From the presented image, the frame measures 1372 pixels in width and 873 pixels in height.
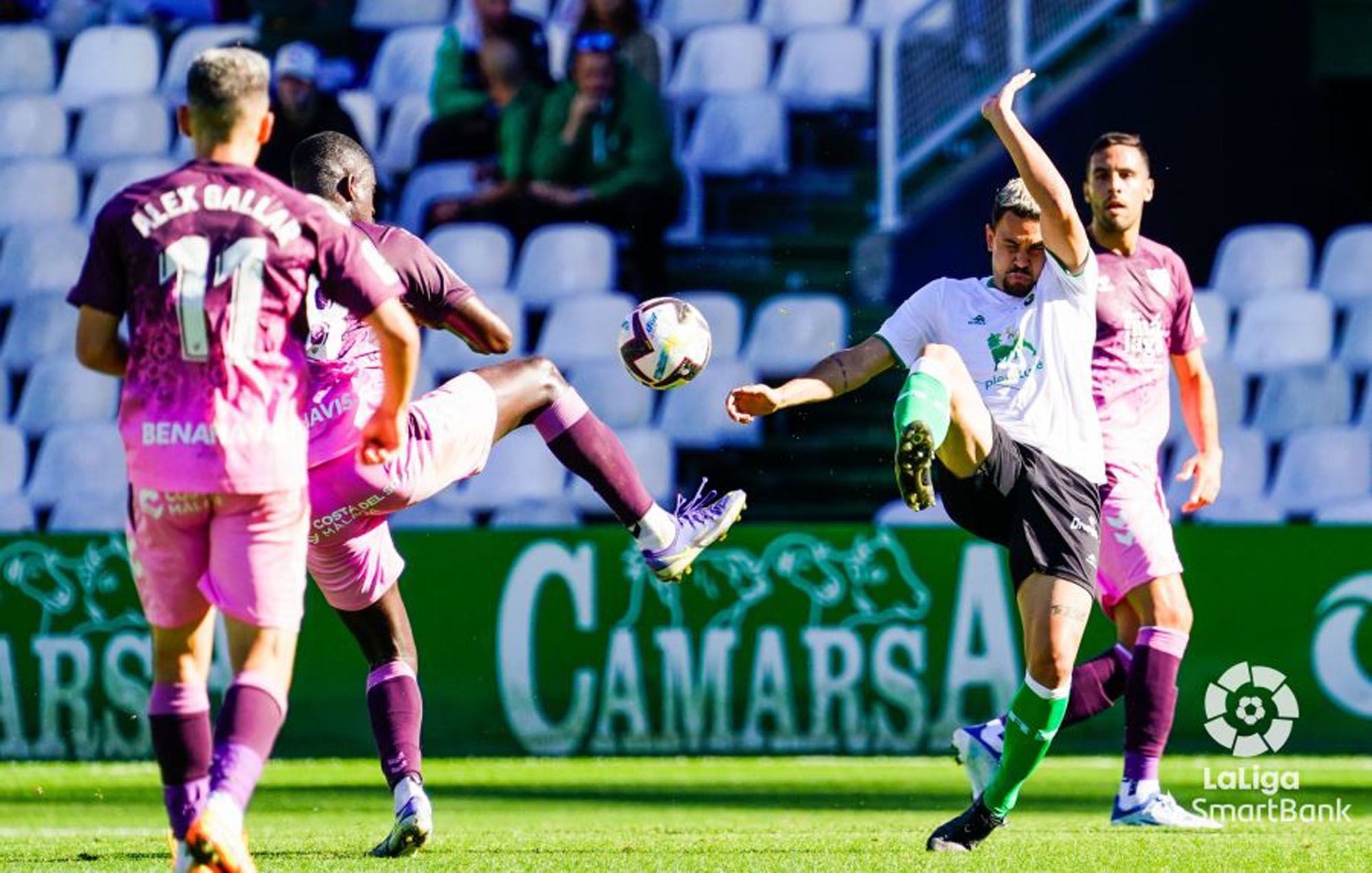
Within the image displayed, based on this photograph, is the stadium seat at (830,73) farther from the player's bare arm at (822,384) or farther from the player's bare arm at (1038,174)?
the player's bare arm at (1038,174)

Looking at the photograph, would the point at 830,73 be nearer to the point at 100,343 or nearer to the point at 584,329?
the point at 584,329

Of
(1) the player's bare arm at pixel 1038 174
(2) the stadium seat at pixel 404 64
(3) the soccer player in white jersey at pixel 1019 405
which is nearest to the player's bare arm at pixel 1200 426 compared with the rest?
(3) the soccer player in white jersey at pixel 1019 405

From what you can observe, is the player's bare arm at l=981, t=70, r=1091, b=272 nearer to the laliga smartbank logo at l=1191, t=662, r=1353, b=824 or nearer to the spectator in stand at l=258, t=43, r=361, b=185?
the laliga smartbank logo at l=1191, t=662, r=1353, b=824

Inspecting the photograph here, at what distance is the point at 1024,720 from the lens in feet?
20.0

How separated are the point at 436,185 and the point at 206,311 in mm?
9142

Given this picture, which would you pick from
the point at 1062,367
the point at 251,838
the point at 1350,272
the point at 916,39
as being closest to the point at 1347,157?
the point at 1350,272

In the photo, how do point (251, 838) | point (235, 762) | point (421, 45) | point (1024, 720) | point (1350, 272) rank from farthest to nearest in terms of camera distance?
point (421, 45)
point (1350, 272)
point (251, 838)
point (1024, 720)
point (235, 762)

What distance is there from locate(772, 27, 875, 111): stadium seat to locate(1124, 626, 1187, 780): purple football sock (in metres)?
7.12

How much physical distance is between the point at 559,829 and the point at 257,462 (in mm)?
3050

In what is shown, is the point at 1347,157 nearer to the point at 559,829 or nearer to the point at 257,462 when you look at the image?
the point at 559,829

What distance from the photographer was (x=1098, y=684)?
7.52 metres

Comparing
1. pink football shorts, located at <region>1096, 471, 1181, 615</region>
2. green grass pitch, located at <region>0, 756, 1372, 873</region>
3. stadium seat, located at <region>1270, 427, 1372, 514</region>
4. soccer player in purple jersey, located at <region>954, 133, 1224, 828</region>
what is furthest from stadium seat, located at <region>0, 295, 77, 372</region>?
pink football shorts, located at <region>1096, 471, 1181, 615</region>

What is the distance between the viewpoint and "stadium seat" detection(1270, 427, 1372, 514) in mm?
12164

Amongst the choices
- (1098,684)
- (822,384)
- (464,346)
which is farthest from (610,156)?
(822,384)
